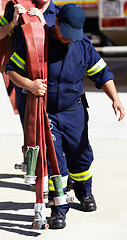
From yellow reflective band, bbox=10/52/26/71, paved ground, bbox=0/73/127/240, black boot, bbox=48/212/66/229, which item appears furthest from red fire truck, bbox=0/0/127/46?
black boot, bbox=48/212/66/229

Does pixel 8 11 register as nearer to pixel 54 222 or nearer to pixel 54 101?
Result: pixel 54 101

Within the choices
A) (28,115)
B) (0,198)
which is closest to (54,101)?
(28,115)

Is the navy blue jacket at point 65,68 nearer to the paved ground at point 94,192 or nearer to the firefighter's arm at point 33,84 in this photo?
the firefighter's arm at point 33,84

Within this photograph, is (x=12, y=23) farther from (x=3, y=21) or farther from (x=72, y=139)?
(x=72, y=139)

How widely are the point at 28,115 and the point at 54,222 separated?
31.0 inches

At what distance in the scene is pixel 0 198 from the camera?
15.5 ft

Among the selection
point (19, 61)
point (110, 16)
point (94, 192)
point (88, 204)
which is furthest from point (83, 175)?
point (110, 16)

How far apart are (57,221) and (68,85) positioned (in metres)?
0.96

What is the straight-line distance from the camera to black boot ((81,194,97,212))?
14.3 ft

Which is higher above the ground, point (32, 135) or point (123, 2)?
point (32, 135)

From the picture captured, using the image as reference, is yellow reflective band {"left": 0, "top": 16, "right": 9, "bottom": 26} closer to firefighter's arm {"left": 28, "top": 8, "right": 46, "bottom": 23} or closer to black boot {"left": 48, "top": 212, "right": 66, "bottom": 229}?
firefighter's arm {"left": 28, "top": 8, "right": 46, "bottom": 23}

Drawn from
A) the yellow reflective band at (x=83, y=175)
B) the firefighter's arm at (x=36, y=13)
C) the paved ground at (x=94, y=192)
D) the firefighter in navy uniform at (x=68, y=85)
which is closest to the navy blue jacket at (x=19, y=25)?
the firefighter's arm at (x=36, y=13)

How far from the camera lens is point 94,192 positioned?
4793 mm

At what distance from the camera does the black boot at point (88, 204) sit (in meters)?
4.35
